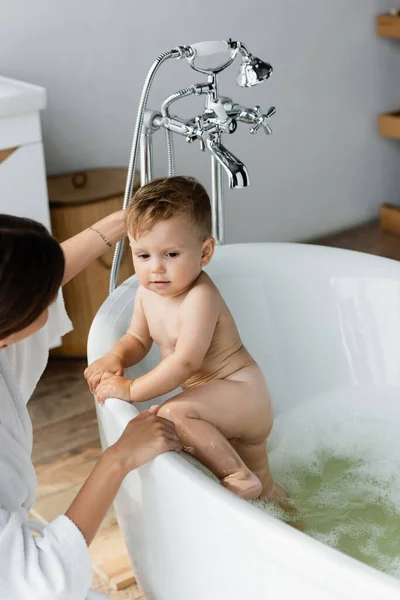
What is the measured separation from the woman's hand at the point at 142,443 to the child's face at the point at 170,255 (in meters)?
0.34

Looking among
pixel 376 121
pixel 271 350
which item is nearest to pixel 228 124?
pixel 271 350

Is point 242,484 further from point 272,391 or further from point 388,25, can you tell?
point 388,25

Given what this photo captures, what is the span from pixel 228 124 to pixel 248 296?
18.8 inches

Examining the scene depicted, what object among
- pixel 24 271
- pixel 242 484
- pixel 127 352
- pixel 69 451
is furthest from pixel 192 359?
pixel 69 451

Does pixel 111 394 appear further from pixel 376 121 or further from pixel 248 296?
pixel 376 121

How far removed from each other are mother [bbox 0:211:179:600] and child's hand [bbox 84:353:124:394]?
0.45ft

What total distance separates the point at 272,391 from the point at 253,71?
0.78 m

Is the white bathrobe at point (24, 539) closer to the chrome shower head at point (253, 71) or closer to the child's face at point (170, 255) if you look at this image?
the child's face at point (170, 255)

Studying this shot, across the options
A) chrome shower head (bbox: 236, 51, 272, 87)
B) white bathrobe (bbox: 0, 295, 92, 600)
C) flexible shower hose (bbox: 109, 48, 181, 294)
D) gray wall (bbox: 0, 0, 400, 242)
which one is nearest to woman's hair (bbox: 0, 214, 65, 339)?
white bathrobe (bbox: 0, 295, 92, 600)

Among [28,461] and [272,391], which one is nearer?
[28,461]

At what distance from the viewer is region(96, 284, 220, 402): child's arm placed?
5.21ft

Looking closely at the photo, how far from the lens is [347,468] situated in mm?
1909

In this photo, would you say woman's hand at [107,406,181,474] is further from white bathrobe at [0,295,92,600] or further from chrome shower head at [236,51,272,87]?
chrome shower head at [236,51,272,87]

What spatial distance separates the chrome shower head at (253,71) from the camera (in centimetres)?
176
